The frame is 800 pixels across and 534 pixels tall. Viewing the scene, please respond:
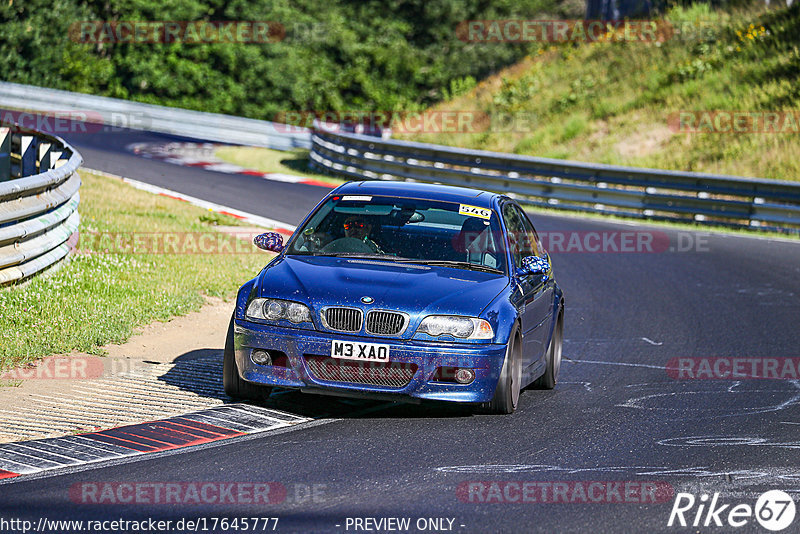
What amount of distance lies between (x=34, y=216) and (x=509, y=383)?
553 centimetres

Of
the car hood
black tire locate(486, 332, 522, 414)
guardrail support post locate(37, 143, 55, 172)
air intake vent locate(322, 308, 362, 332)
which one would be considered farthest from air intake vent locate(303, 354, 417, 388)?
guardrail support post locate(37, 143, 55, 172)

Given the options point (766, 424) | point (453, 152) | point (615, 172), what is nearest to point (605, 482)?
point (766, 424)

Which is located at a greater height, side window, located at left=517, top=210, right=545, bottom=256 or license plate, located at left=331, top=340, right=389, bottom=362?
side window, located at left=517, top=210, right=545, bottom=256

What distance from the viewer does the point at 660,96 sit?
1298 inches

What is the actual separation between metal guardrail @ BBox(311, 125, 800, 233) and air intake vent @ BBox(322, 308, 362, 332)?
1627cm

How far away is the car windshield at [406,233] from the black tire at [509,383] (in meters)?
0.72

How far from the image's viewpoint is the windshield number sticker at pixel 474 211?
8633 millimetres

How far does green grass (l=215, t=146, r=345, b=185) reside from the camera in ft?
93.7

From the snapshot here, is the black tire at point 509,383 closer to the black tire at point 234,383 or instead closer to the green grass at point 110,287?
the black tire at point 234,383

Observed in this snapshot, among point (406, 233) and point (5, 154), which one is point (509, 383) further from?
point (5, 154)

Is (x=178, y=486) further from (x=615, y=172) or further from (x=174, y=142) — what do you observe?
(x=174, y=142)

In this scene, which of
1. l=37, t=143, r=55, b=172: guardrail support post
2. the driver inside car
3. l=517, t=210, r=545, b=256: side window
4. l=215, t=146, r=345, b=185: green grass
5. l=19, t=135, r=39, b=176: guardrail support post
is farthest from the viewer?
l=215, t=146, r=345, b=185: green grass

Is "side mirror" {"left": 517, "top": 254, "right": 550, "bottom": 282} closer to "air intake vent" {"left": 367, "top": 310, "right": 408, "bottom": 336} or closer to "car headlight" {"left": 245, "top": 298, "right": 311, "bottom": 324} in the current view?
"air intake vent" {"left": 367, "top": 310, "right": 408, "bottom": 336}

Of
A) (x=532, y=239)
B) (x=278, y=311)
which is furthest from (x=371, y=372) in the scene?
(x=532, y=239)
